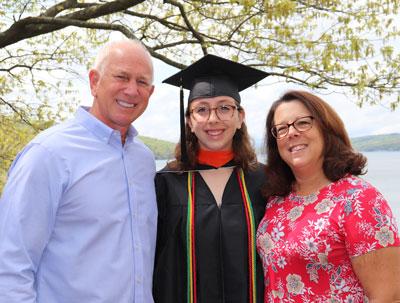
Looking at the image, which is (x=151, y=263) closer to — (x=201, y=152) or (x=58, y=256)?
(x=58, y=256)

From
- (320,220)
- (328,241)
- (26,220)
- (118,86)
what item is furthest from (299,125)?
(26,220)

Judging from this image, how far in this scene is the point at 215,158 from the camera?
126 inches

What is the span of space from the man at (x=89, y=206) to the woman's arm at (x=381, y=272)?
1123mm

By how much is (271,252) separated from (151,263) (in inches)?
26.6

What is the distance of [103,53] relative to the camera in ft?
9.00

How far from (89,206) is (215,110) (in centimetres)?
120

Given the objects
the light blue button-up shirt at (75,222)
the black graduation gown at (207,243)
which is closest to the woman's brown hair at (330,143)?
the black graduation gown at (207,243)

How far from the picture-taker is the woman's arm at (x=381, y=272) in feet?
7.62

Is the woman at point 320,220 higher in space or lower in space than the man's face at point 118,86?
lower

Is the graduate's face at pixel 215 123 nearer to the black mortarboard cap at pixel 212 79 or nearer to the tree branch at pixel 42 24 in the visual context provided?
the black mortarboard cap at pixel 212 79

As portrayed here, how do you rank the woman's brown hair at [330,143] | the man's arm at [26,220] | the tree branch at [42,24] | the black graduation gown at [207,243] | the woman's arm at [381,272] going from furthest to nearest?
the tree branch at [42,24] < the black graduation gown at [207,243] < the woman's brown hair at [330,143] < the woman's arm at [381,272] < the man's arm at [26,220]

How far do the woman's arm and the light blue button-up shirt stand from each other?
44.3 inches

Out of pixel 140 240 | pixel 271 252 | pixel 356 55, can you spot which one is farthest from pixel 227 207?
pixel 356 55

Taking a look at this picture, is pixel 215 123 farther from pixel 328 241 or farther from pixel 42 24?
pixel 42 24
